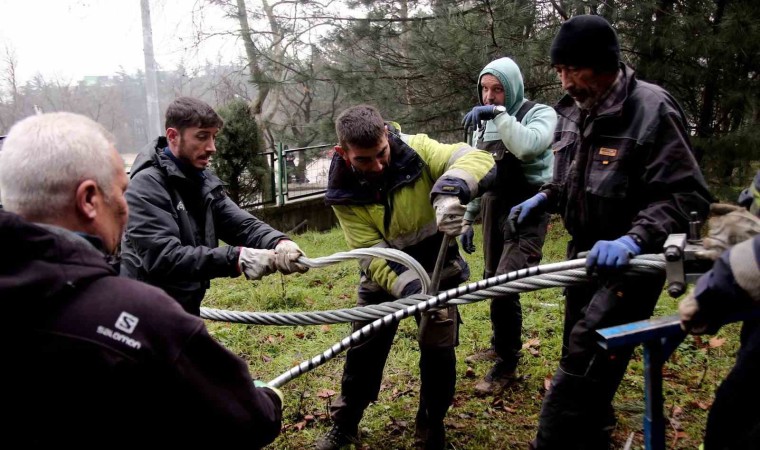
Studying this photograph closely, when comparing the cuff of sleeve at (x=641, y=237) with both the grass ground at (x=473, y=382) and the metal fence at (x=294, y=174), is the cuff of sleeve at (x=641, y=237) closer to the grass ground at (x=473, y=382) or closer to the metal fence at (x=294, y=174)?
the grass ground at (x=473, y=382)

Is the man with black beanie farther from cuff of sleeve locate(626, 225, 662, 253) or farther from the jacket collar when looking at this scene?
the jacket collar

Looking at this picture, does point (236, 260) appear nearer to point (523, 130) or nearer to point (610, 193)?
point (610, 193)

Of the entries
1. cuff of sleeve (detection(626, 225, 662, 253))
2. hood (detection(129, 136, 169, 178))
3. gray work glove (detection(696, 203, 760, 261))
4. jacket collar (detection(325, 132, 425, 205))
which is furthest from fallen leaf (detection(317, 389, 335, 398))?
gray work glove (detection(696, 203, 760, 261))

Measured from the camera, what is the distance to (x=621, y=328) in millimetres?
1960

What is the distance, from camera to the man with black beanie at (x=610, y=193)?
2.40 meters

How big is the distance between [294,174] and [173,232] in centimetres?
941

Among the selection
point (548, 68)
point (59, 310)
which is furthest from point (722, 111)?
point (59, 310)

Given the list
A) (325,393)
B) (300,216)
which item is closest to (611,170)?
(325,393)

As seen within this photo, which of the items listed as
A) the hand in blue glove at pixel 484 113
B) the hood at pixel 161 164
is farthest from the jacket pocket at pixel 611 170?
the hood at pixel 161 164

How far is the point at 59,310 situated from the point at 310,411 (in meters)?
2.69

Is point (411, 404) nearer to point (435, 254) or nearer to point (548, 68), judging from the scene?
point (435, 254)

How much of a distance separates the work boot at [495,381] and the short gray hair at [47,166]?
2.94 meters

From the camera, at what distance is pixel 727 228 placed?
6.47 ft

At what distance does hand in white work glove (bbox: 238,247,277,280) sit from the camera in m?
3.03
